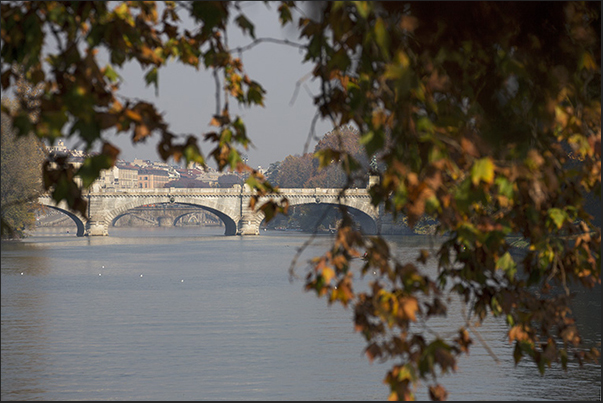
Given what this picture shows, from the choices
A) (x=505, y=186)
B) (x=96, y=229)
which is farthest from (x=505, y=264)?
(x=96, y=229)

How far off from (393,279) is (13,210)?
2076 inches

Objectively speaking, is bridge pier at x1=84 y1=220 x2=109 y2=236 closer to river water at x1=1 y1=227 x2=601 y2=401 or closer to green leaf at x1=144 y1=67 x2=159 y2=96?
river water at x1=1 y1=227 x2=601 y2=401

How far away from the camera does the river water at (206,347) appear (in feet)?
51.8

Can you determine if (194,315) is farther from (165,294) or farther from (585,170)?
(585,170)

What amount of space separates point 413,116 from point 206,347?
16951 mm

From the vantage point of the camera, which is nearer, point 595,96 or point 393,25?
point 393,25

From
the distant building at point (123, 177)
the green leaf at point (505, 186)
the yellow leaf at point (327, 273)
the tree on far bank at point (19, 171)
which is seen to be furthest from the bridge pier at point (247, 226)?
the distant building at point (123, 177)

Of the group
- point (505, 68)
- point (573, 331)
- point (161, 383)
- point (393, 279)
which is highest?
point (505, 68)

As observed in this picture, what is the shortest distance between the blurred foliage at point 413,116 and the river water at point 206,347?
11.0m

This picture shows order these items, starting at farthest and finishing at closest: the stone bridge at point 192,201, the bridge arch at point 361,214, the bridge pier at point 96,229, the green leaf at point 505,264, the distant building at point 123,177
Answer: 1. the distant building at point 123,177
2. the bridge arch at point 361,214
3. the bridge pier at point 96,229
4. the stone bridge at point 192,201
5. the green leaf at point 505,264

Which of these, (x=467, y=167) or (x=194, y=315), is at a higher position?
(x=467, y=167)

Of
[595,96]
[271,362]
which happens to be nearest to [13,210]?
[271,362]

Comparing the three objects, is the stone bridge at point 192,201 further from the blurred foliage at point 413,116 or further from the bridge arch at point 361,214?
the blurred foliage at point 413,116

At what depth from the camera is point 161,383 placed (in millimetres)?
16344
